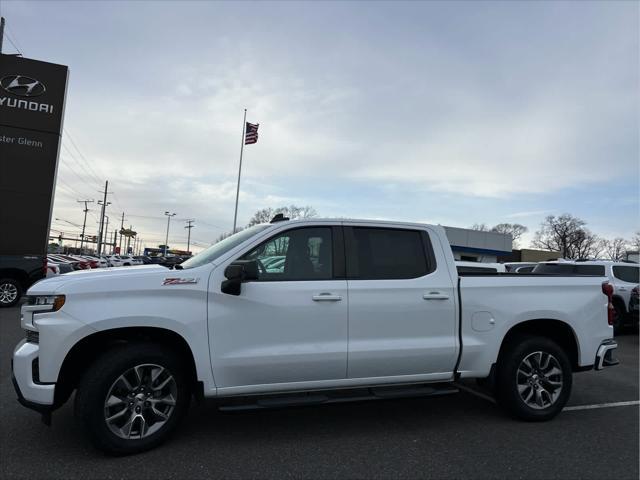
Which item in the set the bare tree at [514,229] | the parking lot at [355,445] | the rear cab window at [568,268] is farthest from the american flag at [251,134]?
the bare tree at [514,229]

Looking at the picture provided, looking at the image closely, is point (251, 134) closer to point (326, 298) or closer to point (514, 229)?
point (326, 298)

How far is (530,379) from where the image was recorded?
14.8 feet

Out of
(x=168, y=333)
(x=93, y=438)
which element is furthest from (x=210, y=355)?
(x=93, y=438)

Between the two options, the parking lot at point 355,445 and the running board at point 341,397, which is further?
the running board at point 341,397

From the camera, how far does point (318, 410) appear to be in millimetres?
4770

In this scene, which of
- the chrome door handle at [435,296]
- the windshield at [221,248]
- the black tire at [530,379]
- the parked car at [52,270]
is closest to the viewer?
the windshield at [221,248]

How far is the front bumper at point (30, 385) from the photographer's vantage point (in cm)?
337

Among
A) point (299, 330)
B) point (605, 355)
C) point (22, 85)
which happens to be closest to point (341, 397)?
point (299, 330)

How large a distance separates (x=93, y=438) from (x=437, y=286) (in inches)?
126

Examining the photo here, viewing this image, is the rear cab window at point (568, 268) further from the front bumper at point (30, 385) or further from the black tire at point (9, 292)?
the black tire at point (9, 292)

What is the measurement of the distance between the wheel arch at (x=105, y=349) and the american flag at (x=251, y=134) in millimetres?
28335

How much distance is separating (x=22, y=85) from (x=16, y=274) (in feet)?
18.9

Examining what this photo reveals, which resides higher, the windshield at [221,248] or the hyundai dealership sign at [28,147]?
the hyundai dealership sign at [28,147]

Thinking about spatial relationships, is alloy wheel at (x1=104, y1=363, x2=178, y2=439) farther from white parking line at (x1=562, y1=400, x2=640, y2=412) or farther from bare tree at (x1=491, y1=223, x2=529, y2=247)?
bare tree at (x1=491, y1=223, x2=529, y2=247)
